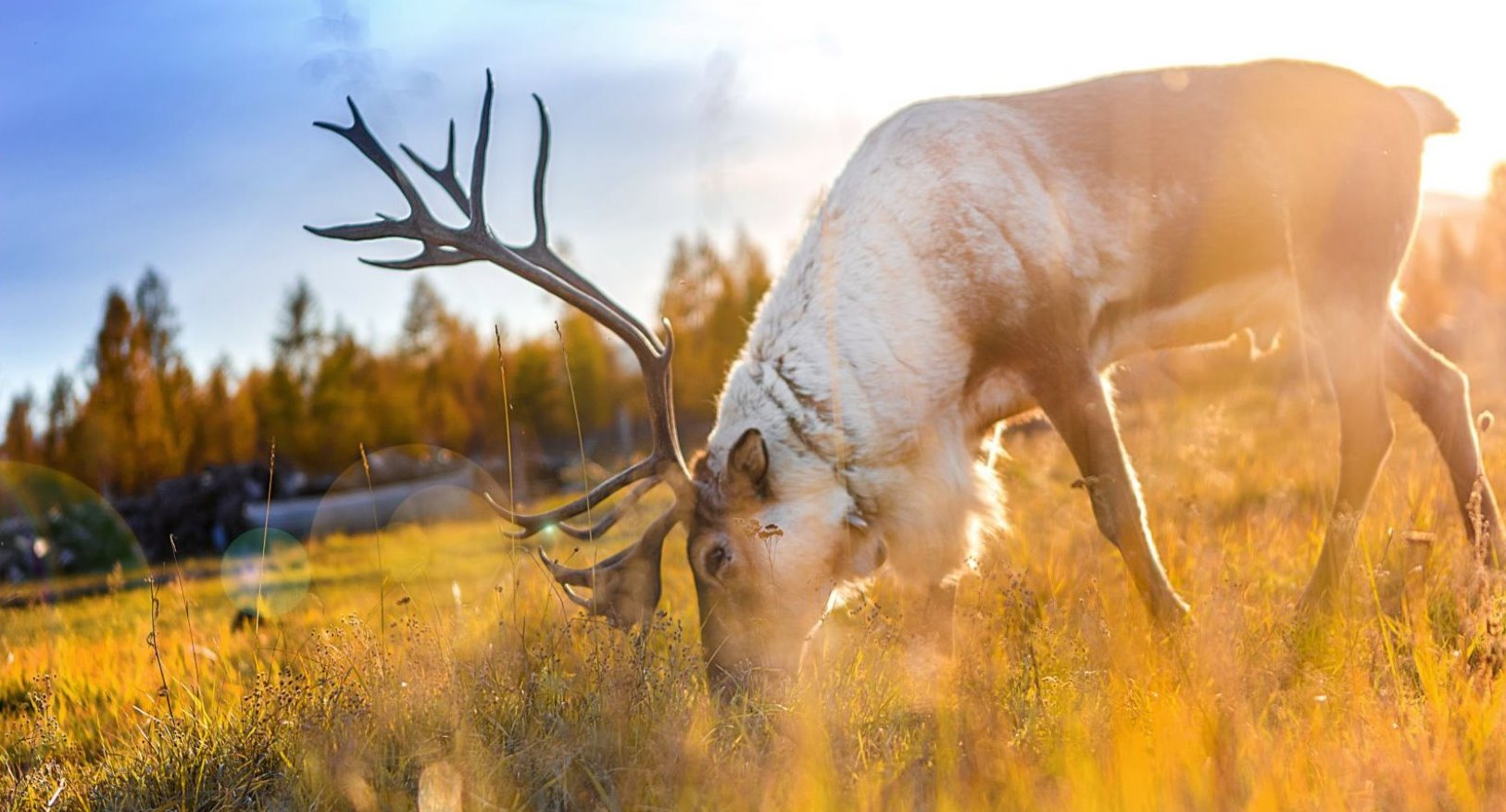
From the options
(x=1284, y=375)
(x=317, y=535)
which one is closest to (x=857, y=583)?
(x=317, y=535)

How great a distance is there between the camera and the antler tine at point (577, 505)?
369 centimetres

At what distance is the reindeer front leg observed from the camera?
12.9 ft

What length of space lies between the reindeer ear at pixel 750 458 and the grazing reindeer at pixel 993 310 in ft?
0.04

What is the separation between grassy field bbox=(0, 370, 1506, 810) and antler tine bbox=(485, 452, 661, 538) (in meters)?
0.38

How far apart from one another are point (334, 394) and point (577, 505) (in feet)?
122

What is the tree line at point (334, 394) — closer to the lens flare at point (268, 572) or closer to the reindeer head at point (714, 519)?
the lens flare at point (268, 572)

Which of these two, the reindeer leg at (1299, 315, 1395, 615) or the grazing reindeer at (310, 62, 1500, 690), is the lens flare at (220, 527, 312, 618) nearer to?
the grazing reindeer at (310, 62, 1500, 690)

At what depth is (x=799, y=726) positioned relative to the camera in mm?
3027

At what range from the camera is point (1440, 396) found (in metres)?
4.64

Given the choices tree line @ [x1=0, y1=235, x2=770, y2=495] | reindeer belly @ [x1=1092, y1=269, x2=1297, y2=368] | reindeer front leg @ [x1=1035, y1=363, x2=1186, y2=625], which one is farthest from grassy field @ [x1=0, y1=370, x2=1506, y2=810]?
tree line @ [x1=0, y1=235, x2=770, y2=495]

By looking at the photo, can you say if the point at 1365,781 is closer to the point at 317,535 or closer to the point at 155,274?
the point at 317,535

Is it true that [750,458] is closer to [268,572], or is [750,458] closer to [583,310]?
[583,310]

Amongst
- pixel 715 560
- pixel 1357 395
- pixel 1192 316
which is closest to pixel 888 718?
pixel 715 560

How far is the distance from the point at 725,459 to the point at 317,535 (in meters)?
13.1
